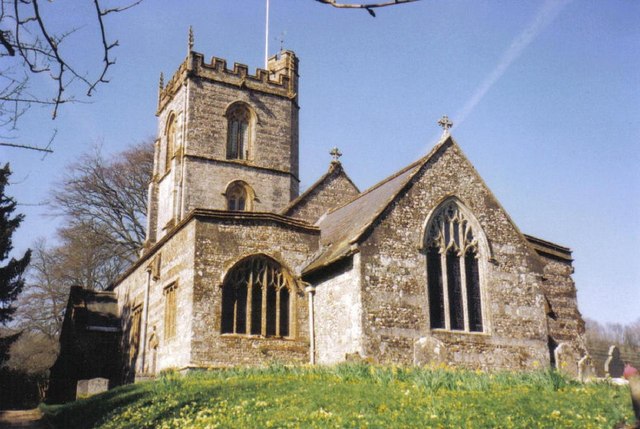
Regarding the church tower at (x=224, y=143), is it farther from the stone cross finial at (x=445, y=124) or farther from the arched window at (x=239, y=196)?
the stone cross finial at (x=445, y=124)

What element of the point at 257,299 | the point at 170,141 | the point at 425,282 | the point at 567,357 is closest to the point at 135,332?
the point at 257,299

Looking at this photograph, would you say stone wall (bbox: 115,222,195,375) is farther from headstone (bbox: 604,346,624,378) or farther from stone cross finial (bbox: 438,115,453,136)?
headstone (bbox: 604,346,624,378)

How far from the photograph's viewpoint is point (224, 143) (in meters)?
27.8

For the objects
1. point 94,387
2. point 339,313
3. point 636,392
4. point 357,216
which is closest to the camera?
point 636,392

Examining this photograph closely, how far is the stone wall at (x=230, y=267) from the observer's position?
1613cm

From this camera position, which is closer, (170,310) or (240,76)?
(170,310)

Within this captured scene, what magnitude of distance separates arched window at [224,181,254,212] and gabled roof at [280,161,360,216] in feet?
11.2

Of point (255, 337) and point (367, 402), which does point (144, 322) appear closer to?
point (255, 337)

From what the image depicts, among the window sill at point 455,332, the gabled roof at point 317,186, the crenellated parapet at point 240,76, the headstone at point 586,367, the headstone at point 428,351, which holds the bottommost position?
the headstone at point 586,367

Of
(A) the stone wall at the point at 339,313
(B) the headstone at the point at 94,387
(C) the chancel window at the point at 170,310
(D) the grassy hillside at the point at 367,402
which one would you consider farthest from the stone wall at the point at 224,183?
(D) the grassy hillside at the point at 367,402

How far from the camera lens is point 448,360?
52.0ft

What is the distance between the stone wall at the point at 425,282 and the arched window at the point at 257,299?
10.1 ft

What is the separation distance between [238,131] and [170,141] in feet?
12.8

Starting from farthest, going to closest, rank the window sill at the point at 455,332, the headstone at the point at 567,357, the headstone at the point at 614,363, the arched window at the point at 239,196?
1. the headstone at the point at 614,363
2. the arched window at the point at 239,196
3. the headstone at the point at 567,357
4. the window sill at the point at 455,332
